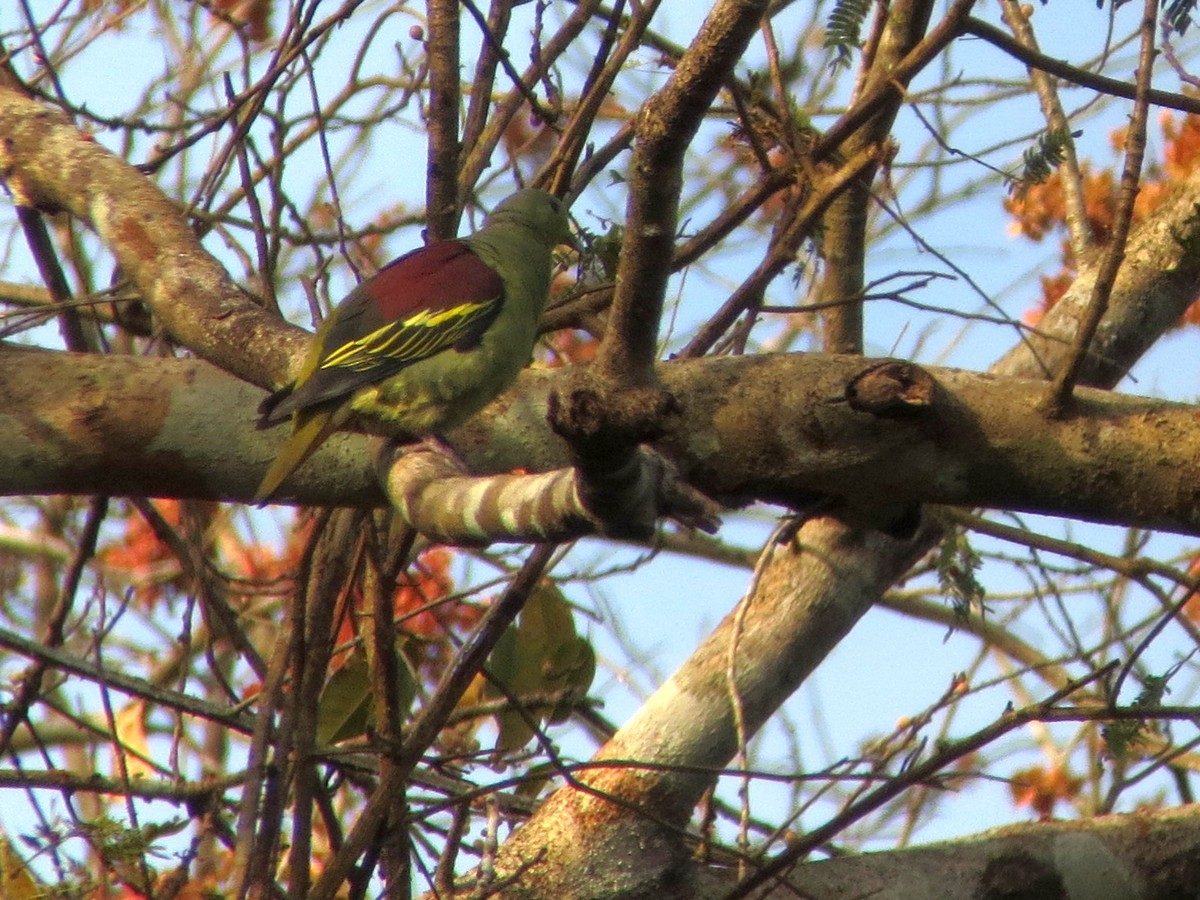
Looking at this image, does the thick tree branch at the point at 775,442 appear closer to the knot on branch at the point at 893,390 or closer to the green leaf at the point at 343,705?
the knot on branch at the point at 893,390

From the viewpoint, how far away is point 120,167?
344cm

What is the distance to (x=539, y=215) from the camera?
3.68 metres

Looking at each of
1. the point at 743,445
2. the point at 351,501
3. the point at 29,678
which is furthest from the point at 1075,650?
the point at 29,678

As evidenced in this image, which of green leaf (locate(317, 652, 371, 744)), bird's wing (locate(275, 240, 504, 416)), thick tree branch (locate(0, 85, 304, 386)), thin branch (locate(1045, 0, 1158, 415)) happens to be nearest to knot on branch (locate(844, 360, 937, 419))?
thin branch (locate(1045, 0, 1158, 415))

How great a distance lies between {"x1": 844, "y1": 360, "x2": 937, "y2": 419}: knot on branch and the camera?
2.36 metres

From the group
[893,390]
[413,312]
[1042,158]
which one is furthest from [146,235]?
[1042,158]

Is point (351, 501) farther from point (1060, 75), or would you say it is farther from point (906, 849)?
point (1060, 75)

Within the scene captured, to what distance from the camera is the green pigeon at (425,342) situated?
283 centimetres

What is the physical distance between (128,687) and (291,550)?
326 centimetres

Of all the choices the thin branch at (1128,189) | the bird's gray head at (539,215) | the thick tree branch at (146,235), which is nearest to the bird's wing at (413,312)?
the thick tree branch at (146,235)

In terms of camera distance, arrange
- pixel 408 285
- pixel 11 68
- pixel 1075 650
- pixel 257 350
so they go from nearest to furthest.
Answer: pixel 257 350
pixel 408 285
pixel 1075 650
pixel 11 68

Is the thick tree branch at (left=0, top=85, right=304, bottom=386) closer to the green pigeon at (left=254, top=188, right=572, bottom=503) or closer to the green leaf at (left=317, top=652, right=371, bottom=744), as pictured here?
the green pigeon at (left=254, top=188, right=572, bottom=503)

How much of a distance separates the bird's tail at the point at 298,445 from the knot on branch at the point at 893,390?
1.10m

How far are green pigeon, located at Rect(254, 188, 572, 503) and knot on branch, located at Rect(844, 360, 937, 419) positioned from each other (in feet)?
2.97
